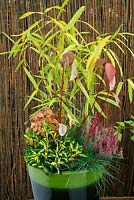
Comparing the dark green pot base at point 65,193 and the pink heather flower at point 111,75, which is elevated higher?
the pink heather flower at point 111,75

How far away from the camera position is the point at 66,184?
110 centimetres

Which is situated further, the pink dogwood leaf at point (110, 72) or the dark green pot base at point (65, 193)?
the dark green pot base at point (65, 193)

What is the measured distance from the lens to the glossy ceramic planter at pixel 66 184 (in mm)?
1101

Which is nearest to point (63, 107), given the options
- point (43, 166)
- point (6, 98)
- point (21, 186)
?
point (43, 166)

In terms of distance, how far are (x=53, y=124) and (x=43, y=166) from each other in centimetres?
12

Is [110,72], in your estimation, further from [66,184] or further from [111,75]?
[66,184]

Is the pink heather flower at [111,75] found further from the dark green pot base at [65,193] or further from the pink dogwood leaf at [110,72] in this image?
the dark green pot base at [65,193]

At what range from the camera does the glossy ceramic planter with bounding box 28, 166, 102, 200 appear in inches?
43.3

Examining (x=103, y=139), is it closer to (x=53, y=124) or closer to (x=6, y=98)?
(x=53, y=124)

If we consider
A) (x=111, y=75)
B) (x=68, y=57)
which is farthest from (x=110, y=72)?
(x=68, y=57)

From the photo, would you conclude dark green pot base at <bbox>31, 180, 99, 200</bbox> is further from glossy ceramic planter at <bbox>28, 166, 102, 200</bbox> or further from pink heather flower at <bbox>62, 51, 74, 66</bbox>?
pink heather flower at <bbox>62, 51, 74, 66</bbox>

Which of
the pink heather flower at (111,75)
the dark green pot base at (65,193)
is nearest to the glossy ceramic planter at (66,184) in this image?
the dark green pot base at (65,193)

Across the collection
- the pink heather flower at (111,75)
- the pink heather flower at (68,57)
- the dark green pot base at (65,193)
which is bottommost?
the dark green pot base at (65,193)

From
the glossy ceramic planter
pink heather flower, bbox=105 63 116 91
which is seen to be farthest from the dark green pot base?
pink heather flower, bbox=105 63 116 91
